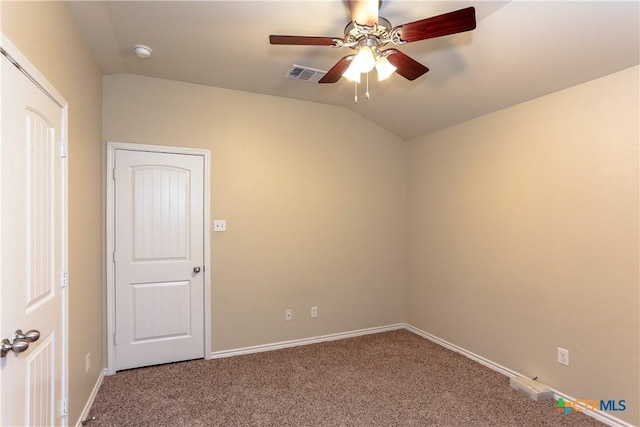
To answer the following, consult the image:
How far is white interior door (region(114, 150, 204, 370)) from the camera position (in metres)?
3.08

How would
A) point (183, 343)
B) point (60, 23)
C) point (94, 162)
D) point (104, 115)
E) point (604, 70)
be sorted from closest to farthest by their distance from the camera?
point (60, 23)
point (604, 70)
point (94, 162)
point (104, 115)
point (183, 343)

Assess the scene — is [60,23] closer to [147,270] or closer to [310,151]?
[147,270]

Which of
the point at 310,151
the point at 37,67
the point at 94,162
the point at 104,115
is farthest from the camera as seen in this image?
the point at 310,151

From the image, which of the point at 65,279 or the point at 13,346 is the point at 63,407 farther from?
the point at 13,346

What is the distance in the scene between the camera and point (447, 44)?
2.53 metres

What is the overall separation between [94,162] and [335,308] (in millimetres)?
2766

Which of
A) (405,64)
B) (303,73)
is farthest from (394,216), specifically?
(405,64)

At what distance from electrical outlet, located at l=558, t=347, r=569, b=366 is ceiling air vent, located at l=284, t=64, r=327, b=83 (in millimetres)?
2972

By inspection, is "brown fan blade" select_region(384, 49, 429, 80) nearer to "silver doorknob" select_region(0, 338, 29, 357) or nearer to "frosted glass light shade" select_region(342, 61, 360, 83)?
"frosted glass light shade" select_region(342, 61, 360, 83)

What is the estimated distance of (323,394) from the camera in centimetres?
271

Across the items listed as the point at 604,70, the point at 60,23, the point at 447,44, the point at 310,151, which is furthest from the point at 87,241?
the point at 604,70

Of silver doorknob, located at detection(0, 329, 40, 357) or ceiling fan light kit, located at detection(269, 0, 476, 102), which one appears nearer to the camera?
silver doorknob, located at detection(0, 329, 40, 357)

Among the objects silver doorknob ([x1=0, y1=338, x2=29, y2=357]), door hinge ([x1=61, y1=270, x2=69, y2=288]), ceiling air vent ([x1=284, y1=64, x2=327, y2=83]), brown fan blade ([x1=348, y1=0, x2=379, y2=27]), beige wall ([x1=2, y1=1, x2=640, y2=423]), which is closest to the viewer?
silver doorknob ([x1=0, y1=338, x2=29, y2=357])

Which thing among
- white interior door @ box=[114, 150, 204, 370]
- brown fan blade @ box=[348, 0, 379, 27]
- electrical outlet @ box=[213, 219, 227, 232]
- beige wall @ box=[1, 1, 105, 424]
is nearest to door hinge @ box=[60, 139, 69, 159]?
beige wall @ box=[1, 1, 105, 424]
